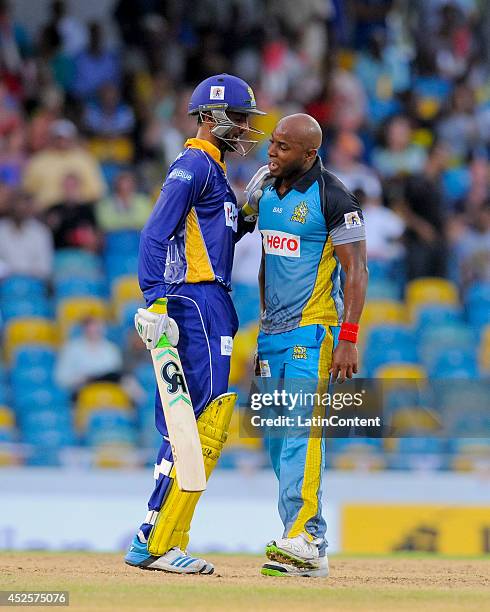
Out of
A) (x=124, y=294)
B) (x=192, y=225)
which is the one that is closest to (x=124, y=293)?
(x=124, y=294)

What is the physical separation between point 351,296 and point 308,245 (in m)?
0.37

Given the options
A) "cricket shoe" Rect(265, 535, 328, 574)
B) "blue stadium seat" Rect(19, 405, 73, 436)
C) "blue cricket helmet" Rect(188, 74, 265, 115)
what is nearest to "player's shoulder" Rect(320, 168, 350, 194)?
"blue cricket helmet" Rect(188, 74, 265, 115)

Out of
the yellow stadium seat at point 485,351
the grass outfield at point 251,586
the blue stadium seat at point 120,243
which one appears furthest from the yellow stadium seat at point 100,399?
the grass outfield at point 251,586

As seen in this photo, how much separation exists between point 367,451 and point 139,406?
2.11 meters

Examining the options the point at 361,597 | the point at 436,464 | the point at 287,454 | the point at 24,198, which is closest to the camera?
the point at 361,597

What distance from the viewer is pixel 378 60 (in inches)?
689

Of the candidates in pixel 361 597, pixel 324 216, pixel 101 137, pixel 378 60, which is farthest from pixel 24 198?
pixel 361 597

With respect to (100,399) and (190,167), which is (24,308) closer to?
(100,399)

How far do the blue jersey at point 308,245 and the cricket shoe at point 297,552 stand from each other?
3.63ft

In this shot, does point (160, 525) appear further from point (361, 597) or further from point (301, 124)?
point (301, 124)

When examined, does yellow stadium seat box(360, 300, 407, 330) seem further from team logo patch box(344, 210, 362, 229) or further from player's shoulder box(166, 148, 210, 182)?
player's shoulder box(166, 148, 210, 182)

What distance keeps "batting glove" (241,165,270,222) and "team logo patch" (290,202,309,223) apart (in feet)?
0.98

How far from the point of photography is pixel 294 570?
7.29 m

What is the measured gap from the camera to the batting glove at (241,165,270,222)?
766 cm
